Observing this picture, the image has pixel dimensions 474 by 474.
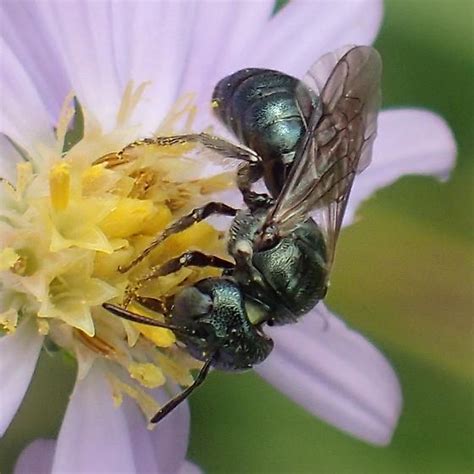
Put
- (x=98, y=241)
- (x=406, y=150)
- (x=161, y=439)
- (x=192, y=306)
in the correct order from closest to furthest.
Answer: (x=192, y=306), (x=98, y=241), (x=161, y=439), (x=406, y=150)

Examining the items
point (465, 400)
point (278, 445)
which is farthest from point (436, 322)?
point (278, 445)

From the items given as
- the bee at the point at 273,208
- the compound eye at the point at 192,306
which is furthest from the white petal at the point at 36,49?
the compound eye at the point at 192,306

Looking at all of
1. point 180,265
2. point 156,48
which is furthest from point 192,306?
point 156,48

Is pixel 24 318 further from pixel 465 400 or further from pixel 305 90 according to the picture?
pixel 465 400

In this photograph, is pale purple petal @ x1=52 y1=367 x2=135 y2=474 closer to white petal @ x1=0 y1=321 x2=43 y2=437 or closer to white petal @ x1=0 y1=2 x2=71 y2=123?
white petal @ x1=0 y1=321 x2=43 y2=437

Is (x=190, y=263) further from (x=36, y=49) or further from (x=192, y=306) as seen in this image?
(x=36, y=49)

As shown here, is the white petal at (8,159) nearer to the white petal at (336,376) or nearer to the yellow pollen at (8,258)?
the yellow pollen at (8,258)
